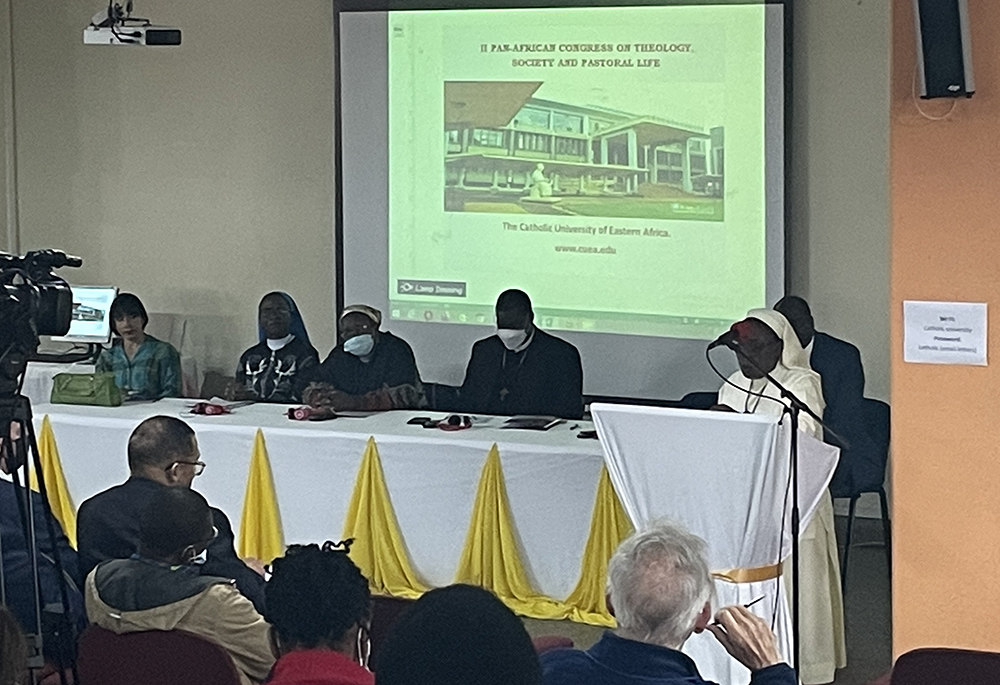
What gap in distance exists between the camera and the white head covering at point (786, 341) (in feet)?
17.8

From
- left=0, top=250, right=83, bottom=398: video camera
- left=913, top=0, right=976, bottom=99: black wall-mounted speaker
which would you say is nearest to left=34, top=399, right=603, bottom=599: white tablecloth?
left=913, top=0, right=976, bottom=99: black wall-mounted speaker

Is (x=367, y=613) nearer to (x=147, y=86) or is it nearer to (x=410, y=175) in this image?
(x=410, y=175)

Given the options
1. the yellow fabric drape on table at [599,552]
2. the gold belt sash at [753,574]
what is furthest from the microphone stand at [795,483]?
the yellow fabric drape on table at [599,552]

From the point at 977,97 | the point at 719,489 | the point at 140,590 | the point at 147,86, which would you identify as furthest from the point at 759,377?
the point at 147,86

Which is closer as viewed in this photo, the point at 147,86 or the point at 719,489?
the point at 719,489

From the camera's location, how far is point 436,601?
1.93 meters

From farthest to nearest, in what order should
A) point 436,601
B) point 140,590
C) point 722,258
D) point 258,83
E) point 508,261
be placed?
1. point 258,83
2. point 508,261
3. point 722,258
4. point 140,590
5. point 436,601

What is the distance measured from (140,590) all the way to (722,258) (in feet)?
15.1

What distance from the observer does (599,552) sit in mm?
5859

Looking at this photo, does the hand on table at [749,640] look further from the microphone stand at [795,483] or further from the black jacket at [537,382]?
the black jacket at [537,382]

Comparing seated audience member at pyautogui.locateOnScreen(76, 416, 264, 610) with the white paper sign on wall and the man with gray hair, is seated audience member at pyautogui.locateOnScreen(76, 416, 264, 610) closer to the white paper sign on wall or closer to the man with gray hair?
the man with gray hair

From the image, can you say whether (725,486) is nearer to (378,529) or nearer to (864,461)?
(378,529)

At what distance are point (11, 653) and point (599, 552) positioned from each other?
3549 millimetres

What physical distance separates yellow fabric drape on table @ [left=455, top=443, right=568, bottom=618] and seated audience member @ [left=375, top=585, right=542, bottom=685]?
4093 mm
